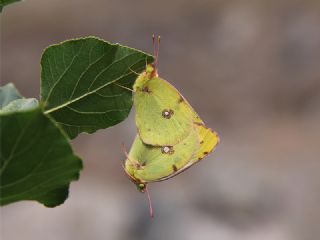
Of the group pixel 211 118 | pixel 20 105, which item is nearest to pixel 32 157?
pixel 20 105

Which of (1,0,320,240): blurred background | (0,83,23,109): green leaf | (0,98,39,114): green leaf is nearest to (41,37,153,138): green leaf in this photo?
(0,98,39,114): green leaf

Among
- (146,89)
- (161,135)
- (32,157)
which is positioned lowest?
(32,157)

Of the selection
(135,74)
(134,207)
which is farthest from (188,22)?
(135,74)

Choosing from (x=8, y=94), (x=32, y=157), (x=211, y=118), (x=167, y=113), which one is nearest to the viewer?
(x=32, y=157)

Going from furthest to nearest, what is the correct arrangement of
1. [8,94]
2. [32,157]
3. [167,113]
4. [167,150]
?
[167,113] < [167,150] < [8,94] < [32,157]

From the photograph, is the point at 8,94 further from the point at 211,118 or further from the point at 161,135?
the point at 211,118

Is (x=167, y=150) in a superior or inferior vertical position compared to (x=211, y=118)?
inferior

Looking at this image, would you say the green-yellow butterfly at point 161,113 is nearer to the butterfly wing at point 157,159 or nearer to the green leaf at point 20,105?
the butterfly wing at point 157,159
